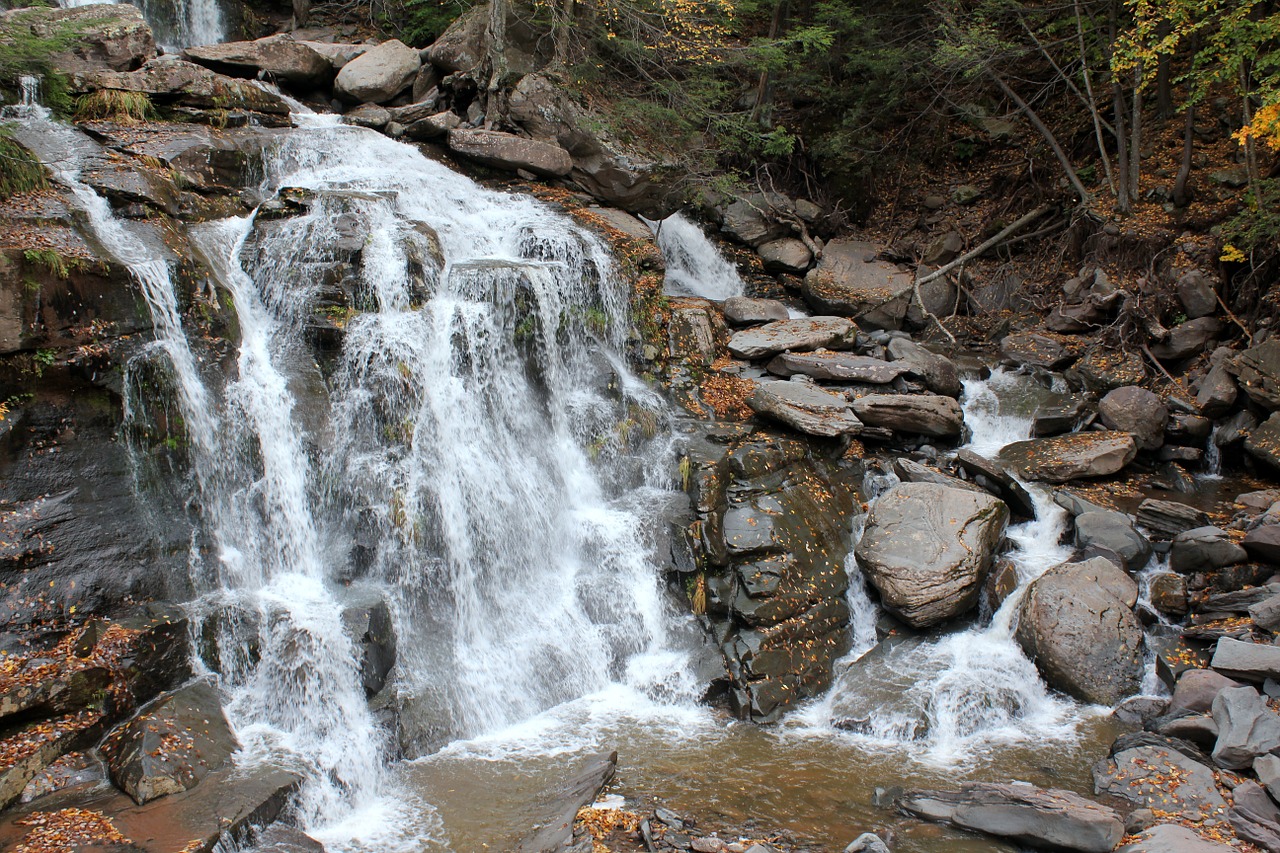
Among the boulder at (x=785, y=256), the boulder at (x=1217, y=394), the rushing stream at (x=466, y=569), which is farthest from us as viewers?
the boulder at (x=785, y=256)

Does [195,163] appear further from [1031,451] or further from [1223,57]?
[1223,57]

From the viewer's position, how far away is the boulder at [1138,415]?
10.8m

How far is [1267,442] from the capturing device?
9.66m

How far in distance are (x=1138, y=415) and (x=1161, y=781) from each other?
256 inches

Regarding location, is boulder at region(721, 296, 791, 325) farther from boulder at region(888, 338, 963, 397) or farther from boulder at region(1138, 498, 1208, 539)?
boulder at region(1138, 498, 1208, 539)

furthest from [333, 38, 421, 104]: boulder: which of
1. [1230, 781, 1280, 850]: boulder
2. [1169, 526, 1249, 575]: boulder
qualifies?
[1230, 781, 1280, 850]: boulder

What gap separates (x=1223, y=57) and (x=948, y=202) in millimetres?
6026

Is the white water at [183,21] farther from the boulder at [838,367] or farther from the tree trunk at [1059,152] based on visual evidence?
the tree trunk at [1059,152]

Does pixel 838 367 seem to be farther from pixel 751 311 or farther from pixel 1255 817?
pixel 1255 817

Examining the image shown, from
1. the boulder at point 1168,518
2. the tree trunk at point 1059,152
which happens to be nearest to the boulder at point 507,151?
the tree trunk at point 1059,152

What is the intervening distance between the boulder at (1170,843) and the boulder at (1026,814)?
0.18 meters

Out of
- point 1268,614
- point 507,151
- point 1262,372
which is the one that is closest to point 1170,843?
point 1268,614

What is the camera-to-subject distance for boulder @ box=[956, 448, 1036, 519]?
9.63 m

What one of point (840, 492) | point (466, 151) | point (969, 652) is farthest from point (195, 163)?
point (969, 652)
